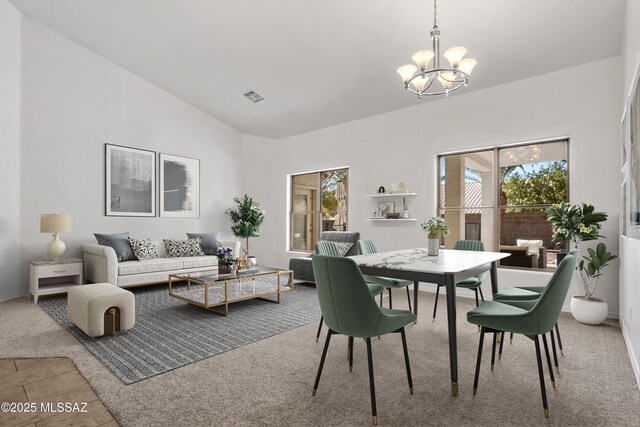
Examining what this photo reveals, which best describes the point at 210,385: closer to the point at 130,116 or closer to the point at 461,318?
the point at 461,318

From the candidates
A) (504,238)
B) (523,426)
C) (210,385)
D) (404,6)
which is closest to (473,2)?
(404,6)

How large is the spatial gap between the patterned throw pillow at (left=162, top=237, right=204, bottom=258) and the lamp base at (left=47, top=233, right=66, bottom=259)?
4.80 ft

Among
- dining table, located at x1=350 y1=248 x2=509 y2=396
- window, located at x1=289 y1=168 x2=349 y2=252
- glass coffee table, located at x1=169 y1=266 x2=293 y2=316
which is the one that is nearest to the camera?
dining table, located at x1=350 y1=248 x2=509 y2=396

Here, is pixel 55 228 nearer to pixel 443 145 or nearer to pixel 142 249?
pixel 142 249

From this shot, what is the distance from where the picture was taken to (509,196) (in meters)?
4.89

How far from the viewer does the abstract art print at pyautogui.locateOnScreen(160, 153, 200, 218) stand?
631 cm

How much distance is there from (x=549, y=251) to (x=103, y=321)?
5222mm

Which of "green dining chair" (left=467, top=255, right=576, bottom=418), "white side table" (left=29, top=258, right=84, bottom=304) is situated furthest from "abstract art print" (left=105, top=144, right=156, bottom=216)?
"green dining chair" (left=467, top=255, right=576, bottom=418)

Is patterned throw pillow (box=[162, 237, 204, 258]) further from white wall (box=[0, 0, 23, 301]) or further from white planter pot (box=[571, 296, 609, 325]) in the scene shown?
white planter pot (box=[571, 296, 609, 325])

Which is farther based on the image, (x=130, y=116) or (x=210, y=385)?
(x=130, y=116)

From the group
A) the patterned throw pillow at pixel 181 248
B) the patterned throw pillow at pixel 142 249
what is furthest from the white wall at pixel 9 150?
the patterned throw pillow at pixel 181 248

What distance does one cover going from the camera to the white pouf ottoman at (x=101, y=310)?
120 inches

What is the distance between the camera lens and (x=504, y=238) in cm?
491

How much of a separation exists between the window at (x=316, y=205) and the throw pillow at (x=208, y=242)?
1.99 metres
